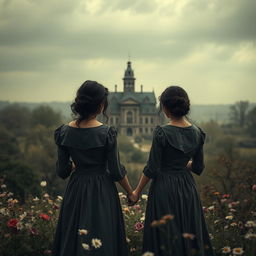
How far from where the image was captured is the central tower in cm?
8169

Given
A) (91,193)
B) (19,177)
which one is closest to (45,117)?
(19,177)

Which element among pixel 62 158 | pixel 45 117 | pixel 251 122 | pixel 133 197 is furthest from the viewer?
pixel 251 122

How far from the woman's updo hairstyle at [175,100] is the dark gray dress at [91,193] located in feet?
2.24

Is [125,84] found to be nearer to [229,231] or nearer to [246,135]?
[246,135]

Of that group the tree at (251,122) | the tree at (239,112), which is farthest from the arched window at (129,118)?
the tree at (251,122)

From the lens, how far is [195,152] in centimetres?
479

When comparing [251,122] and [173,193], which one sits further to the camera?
[251,122]

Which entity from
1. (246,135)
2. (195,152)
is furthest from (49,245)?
(246,135)

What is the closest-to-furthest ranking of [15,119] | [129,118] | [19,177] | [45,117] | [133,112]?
[19,177] < [15,119] < [45,117] < [133,112] < [129,118]

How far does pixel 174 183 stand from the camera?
4586 millimetres

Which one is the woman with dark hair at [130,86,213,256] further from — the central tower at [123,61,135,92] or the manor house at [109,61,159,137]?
the central tower at [123,61,135,92]

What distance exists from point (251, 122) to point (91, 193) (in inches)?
2033

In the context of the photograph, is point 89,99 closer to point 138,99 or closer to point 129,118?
point 129,118

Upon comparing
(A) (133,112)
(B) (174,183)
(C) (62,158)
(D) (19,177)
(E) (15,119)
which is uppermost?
(C) (62,158)
